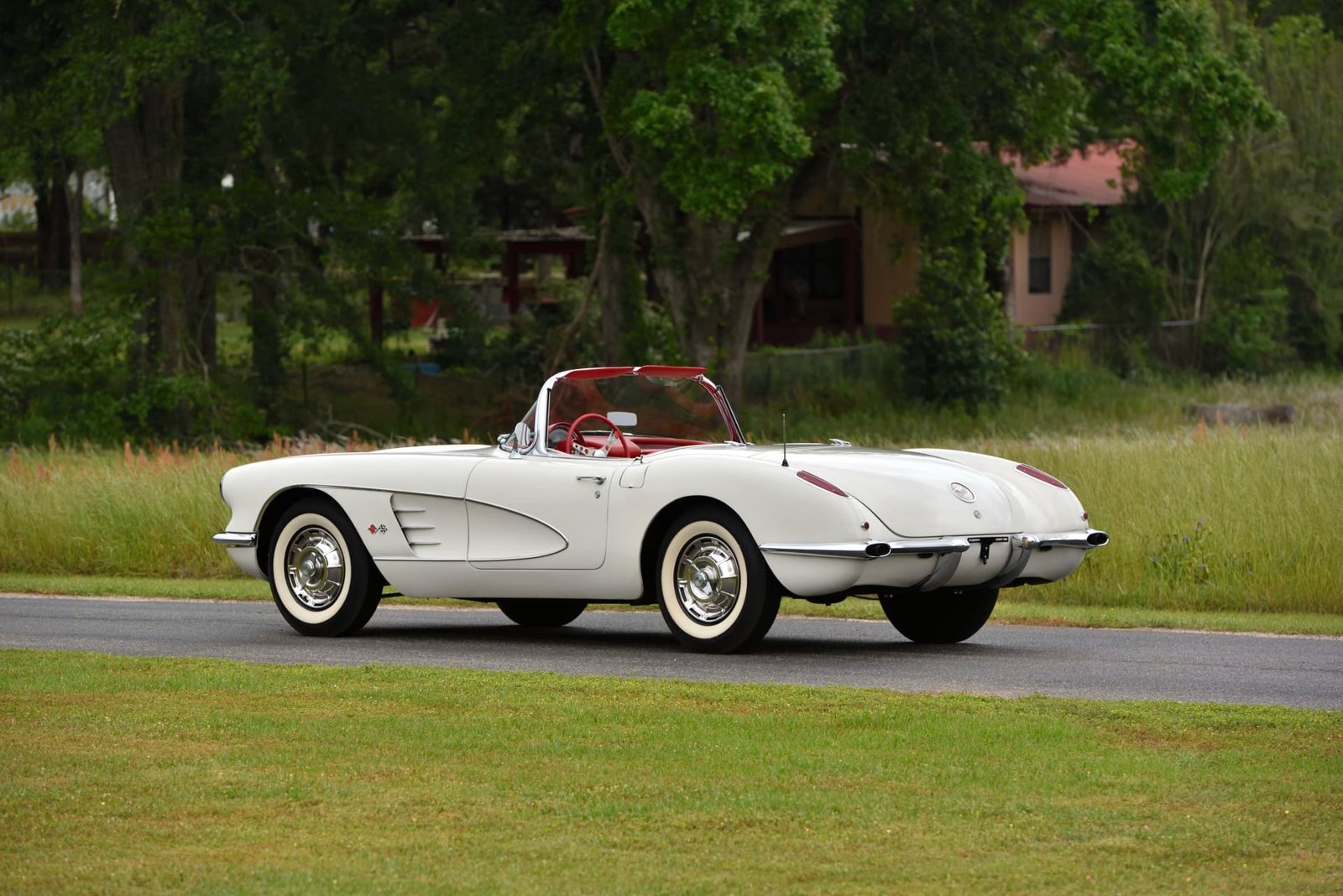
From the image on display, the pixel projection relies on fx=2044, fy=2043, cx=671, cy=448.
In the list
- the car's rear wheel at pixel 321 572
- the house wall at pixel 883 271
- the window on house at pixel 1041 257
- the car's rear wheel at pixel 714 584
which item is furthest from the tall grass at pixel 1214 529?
the window on house at pixel 1041 257

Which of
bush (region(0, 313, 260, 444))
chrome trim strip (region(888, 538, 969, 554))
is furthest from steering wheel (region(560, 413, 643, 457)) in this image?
bush (region(0, 313, 260, 444))

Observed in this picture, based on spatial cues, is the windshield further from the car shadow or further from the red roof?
the red roof

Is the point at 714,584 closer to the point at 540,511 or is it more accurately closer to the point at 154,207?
the point at 540,511

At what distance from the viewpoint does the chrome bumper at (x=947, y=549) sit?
9.85 metres

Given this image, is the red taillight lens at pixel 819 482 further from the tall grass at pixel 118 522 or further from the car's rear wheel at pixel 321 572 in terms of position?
the tall grass at pixel 118 522

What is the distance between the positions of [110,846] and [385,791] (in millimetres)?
1045

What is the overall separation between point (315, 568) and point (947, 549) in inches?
157

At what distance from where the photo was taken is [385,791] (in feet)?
22.5

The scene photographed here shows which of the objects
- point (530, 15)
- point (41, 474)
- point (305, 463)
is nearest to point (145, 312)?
point (530, 15)

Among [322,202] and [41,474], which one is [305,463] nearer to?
[41,474]

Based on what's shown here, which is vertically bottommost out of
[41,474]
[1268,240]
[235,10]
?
[41,474]

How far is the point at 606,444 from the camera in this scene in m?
11.4

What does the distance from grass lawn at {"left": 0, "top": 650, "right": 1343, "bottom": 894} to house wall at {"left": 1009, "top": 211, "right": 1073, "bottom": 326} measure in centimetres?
3643

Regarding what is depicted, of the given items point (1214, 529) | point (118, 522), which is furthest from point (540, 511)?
point (118, 522)
